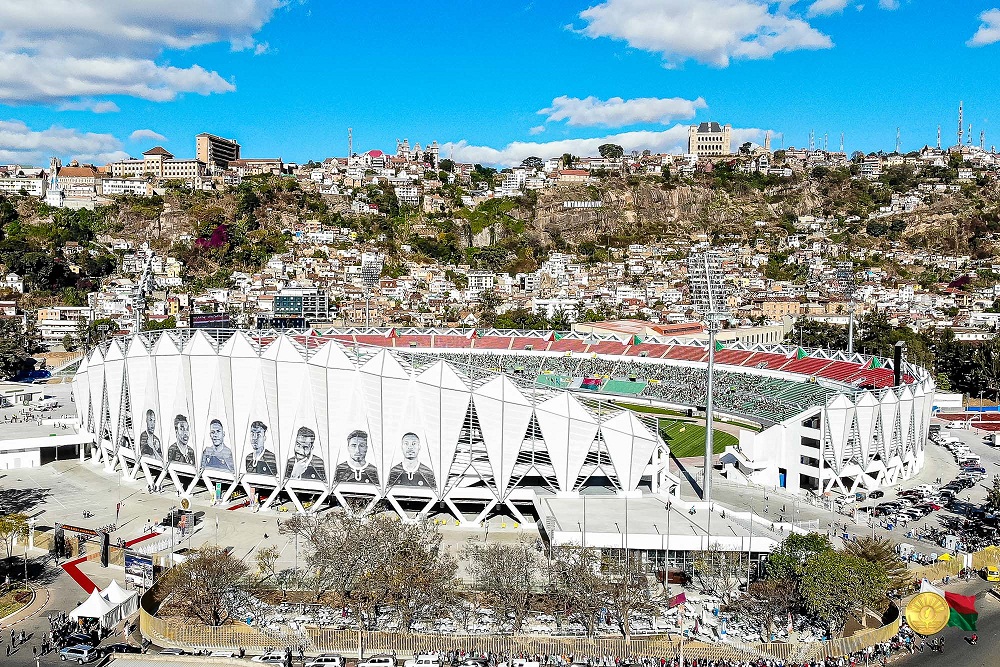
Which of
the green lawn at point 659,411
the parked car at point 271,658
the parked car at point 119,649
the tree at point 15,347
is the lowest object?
the parked car at point 271,658

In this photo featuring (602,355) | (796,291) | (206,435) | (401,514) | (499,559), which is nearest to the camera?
(499,559)

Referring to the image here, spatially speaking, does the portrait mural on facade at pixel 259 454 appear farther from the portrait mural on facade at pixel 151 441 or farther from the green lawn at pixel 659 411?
the green lawn at pixel 659 411

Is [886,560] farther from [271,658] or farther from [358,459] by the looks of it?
[358,459]

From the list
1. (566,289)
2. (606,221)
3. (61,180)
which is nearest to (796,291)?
(566,289)

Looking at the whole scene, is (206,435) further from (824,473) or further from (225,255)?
(225,255)

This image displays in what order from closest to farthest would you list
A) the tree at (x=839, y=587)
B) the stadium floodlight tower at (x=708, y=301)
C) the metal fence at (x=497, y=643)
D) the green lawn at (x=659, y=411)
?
the metal fence at (x=497, y=643) < the tree at (x=839, y=587) < the stadium floodlight tower at (x=708, y=301) < the green lawn at (x=659, y=411)

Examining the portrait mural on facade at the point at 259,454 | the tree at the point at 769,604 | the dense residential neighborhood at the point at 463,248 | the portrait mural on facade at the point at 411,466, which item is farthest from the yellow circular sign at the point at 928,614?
the dense residential neighborhood at the point at 463,248

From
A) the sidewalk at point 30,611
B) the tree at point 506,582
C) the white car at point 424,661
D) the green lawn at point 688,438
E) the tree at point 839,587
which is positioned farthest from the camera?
the green lawn at point 688,438
